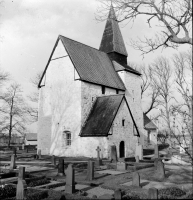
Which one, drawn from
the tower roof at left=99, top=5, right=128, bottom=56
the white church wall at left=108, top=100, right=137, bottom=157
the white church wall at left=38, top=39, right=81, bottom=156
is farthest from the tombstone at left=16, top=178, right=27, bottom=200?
the tower roof at left=99, top=5, right=128, bottom=56

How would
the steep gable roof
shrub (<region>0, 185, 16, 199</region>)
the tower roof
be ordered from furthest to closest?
the tower roof → the steep gable roof → shrub (<region>0, 185, 16, 199</region>)

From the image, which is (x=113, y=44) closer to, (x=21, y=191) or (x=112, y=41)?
(x=112, y=41)

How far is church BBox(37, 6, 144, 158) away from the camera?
19.3 metres

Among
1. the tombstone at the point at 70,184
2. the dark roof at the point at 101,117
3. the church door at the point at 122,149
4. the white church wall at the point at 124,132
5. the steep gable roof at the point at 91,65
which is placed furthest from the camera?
→ the steep gable roof at the point at 91,65

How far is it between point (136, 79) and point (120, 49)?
4.48 metres

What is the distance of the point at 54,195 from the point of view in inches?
275

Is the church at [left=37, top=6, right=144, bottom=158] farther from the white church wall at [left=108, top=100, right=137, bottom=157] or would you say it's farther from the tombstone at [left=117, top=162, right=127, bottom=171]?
the tombstone at [left=117, top=162, right=127, bottom=171]

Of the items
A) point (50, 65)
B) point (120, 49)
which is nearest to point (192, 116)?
point (50, 65)

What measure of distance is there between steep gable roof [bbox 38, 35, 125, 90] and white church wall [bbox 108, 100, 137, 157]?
3824 millimetres

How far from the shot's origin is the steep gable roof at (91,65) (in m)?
21.4

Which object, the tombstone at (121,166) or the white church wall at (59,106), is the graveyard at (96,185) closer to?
the tombstone at (121,166)

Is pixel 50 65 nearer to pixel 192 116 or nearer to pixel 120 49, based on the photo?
pixel 120 49

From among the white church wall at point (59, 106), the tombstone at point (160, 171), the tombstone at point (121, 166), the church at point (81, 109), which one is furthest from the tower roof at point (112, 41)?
the tombstone at point (160, 171)

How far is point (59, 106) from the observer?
2159cm
